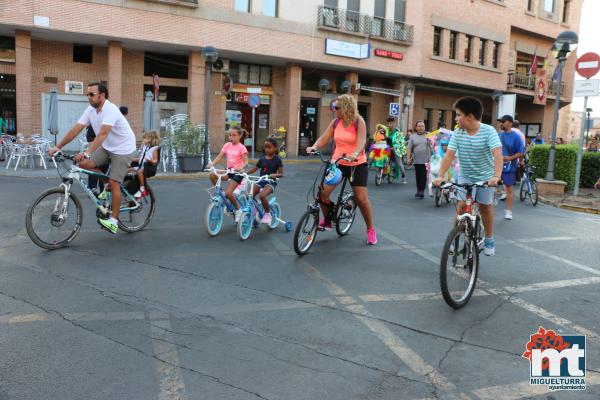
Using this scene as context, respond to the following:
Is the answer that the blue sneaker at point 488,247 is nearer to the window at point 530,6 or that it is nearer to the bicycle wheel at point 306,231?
the bicycle wheel at point 306,231

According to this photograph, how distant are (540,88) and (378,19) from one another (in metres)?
14.2

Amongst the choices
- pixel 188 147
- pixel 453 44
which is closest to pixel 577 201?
pixel 188 147

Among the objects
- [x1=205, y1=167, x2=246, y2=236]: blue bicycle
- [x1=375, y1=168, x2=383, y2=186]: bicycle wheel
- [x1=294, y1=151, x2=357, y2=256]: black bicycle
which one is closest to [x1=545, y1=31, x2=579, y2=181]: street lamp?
[x1=375, y1=168, x2=383, y2=186]: bicycle wheel

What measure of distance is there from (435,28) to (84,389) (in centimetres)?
3366

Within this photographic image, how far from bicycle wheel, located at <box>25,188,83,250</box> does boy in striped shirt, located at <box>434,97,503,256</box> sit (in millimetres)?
4333

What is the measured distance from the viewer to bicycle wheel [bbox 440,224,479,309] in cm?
463

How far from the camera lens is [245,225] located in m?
7.55

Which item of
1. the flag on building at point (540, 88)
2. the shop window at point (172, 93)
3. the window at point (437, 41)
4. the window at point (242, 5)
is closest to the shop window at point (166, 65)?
the shop window at point (172, 93)

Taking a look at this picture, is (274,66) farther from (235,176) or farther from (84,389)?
(84,389)

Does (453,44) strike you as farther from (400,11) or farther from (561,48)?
(561,48)

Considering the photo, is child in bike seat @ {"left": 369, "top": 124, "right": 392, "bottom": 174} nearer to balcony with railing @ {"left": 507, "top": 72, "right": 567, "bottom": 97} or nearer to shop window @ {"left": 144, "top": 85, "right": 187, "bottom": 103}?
shop window @ {"left": 144, "top": 85, "right": 187, "bottom": 103}

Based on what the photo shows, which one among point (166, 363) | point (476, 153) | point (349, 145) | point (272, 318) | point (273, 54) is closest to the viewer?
point (166, 363)

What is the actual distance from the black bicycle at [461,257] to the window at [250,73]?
24091 millimetres

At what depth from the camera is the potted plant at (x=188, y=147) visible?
1720 centimetres
